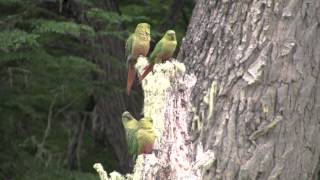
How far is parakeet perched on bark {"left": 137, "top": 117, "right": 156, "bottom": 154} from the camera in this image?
2781mm

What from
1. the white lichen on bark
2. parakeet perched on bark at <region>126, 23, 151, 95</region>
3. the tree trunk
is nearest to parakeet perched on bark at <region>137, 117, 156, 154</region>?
the white lichen on bark

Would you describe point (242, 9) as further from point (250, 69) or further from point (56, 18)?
point (56, 18)

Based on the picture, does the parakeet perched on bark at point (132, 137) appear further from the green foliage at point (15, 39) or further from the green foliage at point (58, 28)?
the green foliage at point (58, 28)

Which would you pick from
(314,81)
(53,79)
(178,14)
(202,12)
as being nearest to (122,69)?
(53,79)

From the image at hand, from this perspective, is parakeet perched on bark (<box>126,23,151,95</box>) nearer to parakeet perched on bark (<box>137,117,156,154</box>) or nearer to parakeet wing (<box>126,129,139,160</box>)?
parakeet wing (<box>126,129,139,160</box>)

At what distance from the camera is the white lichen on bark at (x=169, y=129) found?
270 centimetres

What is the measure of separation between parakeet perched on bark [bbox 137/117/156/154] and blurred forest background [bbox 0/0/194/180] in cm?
210

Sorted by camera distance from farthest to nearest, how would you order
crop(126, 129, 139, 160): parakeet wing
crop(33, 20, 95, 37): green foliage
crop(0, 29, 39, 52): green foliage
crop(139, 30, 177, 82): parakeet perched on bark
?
crop(33, 20, 95, 37): green foliage < crop(0, 29, 39, 52): green foliage < crop(139, 30, 177, 82): parakeet perched on bark < crop(126, 129, 139, 160): parakeet wing

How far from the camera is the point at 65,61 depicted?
5480mm

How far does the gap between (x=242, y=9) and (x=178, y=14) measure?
2810mm

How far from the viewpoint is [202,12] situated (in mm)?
4613

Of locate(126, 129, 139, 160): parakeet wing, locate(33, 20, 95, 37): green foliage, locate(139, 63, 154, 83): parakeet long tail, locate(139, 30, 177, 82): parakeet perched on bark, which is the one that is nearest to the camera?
locate(126, 129, 139, 160): parakeet wing

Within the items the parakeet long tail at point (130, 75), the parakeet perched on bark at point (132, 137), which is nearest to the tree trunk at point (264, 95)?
the parakeet long tail at point (130, 75)

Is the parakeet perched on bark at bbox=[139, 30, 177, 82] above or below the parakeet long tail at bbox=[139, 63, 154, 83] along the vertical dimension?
above
